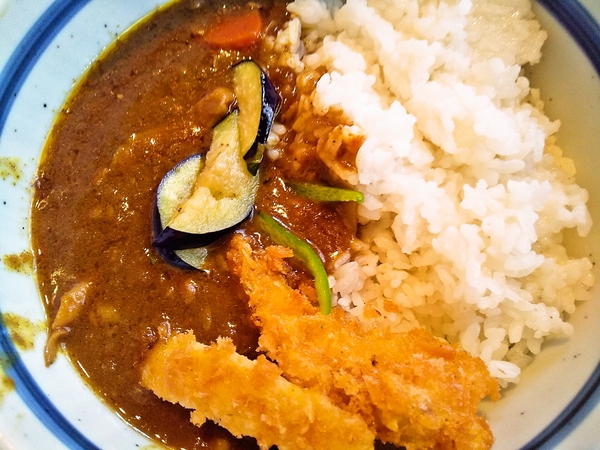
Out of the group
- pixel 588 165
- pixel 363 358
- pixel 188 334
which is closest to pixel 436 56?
pixel 588 165

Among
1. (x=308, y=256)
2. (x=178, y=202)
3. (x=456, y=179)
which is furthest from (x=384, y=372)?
(x=178, y=202)

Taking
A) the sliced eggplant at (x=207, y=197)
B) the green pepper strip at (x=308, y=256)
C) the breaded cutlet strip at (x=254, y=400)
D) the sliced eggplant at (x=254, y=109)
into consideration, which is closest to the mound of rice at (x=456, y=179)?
the green pepper strip at (x=308, y=256)

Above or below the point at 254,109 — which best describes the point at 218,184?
below

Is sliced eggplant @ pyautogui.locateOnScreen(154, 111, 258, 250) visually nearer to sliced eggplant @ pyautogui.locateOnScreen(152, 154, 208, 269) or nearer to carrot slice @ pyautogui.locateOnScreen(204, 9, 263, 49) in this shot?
sliced eggplant @ pyautogui.locateOnScreen(152, 154, 208, 269)

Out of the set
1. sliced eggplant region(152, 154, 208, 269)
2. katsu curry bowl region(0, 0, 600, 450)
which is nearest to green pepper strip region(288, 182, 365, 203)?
katsu curry bowl region(0, 0, 600, 450)

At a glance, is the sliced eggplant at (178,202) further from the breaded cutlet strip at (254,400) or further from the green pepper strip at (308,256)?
the breaded cutlet strip at (254,400)

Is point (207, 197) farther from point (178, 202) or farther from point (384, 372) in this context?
point (384, 372)
